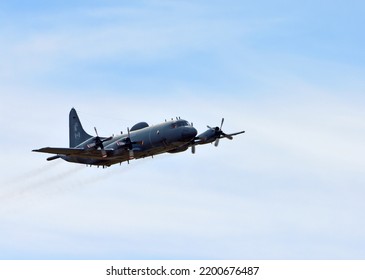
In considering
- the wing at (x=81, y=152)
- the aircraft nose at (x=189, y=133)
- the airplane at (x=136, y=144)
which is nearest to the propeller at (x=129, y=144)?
the airplane at (x=136, y=144)

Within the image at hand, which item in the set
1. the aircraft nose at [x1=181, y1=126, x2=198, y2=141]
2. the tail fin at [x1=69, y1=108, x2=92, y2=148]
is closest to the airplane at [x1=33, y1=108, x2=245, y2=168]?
the aircraft nose at [x1=181, y1=126, x2=198, y2=141]

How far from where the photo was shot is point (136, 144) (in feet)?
366

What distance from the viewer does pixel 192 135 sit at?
110 meters

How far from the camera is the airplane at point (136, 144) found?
110m

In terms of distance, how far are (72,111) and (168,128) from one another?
2164 cm

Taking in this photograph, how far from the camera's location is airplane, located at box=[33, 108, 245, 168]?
10975 centimetres

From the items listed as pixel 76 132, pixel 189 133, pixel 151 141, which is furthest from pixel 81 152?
pixel 189 133

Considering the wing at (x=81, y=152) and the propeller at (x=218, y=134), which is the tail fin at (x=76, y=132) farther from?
the propeller at (x=218, y=134)

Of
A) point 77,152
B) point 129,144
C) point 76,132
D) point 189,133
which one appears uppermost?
point 76,132

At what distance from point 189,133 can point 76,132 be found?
20515mm

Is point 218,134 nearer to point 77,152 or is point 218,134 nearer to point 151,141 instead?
point 151,141

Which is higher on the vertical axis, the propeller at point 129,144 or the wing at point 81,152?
the propeller at point 129,144
